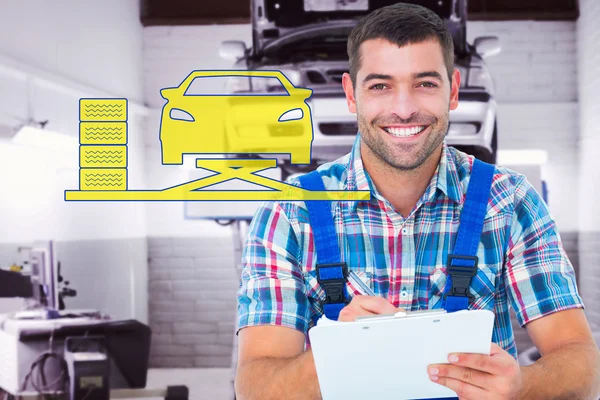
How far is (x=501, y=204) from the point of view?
4.00 feet

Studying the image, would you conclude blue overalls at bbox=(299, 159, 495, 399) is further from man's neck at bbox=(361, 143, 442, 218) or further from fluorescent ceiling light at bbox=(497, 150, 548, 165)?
fluorescent ceiling light at bbox=(497, 150, 548, 165)

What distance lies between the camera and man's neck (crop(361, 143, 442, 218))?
1.29m

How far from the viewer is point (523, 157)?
3.75 meters

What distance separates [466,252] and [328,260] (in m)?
0.23

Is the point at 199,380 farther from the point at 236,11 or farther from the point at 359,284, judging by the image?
the point at 359,284

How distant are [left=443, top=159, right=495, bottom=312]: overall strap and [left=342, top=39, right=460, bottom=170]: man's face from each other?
0.12 meters

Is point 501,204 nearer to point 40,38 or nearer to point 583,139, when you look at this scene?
point 40,38

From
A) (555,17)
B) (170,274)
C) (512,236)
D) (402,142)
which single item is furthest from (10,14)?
(555,17)

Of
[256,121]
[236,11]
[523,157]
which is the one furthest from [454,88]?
[236,11]

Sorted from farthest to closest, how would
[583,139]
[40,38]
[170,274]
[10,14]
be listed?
[170,274], [583,139], [40,38], [10,14]

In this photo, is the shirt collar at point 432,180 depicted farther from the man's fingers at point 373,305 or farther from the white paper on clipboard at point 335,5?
the white paper on clipboard at point 335,5

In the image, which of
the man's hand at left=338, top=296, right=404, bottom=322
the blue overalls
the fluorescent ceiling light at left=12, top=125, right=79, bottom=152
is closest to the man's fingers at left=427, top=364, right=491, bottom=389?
the man's hand at left=338, top=296, right=404, bottom=322

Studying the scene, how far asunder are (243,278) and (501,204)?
1.50 feet

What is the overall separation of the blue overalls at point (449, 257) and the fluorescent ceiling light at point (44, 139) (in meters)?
1.76
